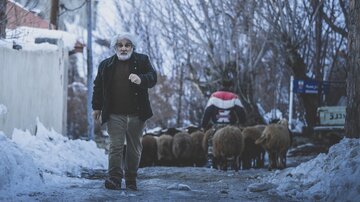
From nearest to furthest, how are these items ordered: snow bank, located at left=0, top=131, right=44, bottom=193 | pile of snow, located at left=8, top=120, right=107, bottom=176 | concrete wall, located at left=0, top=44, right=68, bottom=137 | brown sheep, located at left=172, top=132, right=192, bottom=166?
snow bank, located at left=0, top=131, right=44, bottom=193 → pile of snow, located at left=8, top=120, right=107, bottom=176 → concrete wall, located at left=0, top=44, right=68, bottom=137 → brown sheep, located at left=172, top=132, right=192, bottom=166

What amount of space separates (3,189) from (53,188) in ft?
3.00

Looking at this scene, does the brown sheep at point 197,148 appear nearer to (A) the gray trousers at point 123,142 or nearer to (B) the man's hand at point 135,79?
(A) the gray trousers at point 123,142

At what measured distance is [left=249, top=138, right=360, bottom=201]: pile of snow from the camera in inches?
253

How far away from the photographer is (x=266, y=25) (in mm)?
22016

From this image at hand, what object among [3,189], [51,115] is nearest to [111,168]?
[3,189]

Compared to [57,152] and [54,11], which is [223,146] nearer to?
[57,152]

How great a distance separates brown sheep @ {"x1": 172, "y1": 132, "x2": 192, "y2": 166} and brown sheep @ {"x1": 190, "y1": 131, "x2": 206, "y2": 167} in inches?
6.7

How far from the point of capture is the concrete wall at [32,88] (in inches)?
479

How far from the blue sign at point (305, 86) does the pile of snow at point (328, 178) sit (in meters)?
9.15

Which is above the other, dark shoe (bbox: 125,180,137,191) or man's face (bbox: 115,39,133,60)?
man's face (bbox: 115,39,133,60)

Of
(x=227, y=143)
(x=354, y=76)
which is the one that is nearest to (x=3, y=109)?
(x=227, y=143)

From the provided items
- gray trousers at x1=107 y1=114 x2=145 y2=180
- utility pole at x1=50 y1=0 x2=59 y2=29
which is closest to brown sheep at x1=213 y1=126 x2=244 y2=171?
gray trousers at x1=107 y1=114 x2=145 y2=180

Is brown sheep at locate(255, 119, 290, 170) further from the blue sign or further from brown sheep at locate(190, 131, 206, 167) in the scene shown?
the blue sign

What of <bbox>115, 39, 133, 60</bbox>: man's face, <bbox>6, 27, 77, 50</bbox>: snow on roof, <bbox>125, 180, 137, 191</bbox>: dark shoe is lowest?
<bbox>125, 180, 137, 191</bbox>: dark shoe
